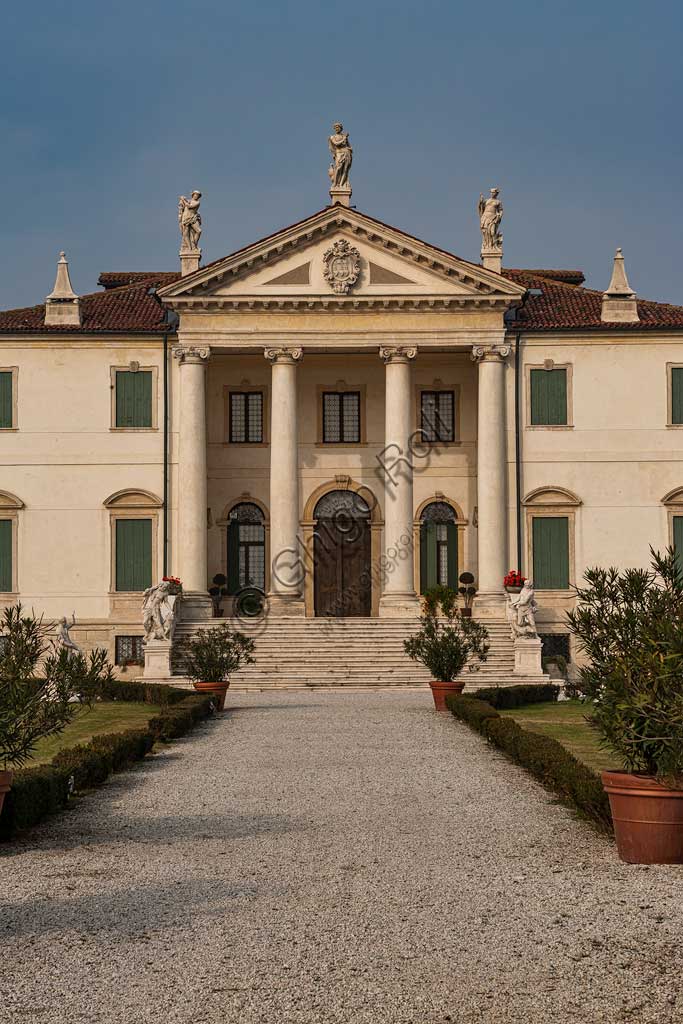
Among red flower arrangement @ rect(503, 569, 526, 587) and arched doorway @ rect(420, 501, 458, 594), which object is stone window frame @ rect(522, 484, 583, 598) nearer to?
red flower arrangement @ rect(503, 569, 526, 587)

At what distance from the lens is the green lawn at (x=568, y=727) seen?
713 inches

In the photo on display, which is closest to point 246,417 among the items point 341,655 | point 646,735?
point 341,655

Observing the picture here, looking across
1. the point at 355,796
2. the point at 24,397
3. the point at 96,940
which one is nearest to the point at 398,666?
the point at 24,397

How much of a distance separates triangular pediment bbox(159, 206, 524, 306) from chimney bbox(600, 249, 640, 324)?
332 centimetres

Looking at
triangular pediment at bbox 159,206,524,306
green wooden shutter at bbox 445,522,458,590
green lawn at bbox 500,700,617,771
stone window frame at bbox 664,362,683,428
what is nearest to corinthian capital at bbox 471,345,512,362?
triangular pediment at bbox 159,206,524,306

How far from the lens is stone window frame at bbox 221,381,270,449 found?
1704 inches

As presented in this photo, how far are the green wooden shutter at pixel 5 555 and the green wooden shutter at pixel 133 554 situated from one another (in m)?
3.16

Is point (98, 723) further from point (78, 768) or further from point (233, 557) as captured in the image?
Answer: point (233, 557)

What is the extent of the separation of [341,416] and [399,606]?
7.09 m

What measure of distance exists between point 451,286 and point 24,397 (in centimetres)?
1309

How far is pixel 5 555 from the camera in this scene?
41.3 metres

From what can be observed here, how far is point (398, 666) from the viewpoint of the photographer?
36031 millimetres

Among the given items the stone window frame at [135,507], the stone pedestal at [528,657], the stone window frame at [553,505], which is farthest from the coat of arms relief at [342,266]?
the stone pedestal at [528,657]

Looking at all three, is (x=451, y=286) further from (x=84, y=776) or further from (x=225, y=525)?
(x=84, y=776)
